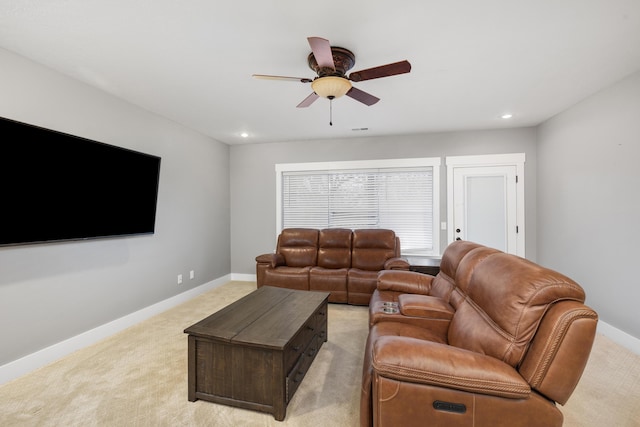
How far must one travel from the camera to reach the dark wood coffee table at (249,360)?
1.78 meters

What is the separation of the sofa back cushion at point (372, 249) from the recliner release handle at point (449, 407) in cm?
304

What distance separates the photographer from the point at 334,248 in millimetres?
4566

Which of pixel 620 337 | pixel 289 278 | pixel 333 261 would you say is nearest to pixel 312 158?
pixel 333 261

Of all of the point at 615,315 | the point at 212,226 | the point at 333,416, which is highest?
the point at 212,226

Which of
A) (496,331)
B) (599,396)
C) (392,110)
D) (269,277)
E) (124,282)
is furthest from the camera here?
(269,277)

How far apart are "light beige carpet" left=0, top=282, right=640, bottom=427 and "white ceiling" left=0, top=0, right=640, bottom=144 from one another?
8.51ft

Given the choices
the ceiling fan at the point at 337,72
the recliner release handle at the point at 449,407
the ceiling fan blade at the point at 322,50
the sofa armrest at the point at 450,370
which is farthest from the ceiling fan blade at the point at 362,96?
the recliner release handle at the point at 449,407

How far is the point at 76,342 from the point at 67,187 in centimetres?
148

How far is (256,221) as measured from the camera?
17.8ft

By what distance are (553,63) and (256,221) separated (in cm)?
461

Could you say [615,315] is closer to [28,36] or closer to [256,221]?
[256,221]

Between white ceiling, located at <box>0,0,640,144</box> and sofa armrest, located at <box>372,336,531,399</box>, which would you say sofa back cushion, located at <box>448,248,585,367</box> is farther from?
white ceiling, located at <box>0,0,640,144</box>

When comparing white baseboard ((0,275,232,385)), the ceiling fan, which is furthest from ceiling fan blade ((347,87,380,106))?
white baseboard ((0,275,232,385))

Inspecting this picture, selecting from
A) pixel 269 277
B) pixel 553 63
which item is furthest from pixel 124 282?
pixel 553 63
